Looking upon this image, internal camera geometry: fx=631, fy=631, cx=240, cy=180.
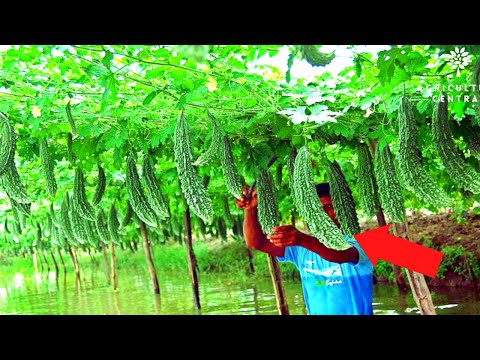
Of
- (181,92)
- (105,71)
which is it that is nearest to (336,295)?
(181,92)

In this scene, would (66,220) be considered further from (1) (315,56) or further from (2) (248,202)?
(1) (315,56)

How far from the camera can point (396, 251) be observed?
5.93m

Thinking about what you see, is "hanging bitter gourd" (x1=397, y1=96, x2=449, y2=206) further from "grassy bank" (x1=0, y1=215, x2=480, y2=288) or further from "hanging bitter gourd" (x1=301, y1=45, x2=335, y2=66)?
"grassy bank" (x1=0, y1=215, x2=480, y2=288)

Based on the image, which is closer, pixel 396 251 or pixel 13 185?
pixel 13 185

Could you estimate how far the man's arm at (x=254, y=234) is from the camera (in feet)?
16.6

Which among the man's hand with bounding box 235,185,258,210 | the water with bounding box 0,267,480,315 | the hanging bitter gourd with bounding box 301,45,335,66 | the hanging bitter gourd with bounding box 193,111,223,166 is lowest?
the water with bounding box 0,267,480,315

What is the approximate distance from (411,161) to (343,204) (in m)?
1.09

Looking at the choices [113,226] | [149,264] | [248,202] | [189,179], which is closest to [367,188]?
[248,202]

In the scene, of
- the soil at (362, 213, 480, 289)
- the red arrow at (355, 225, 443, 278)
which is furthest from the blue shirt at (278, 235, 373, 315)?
the soil at (362, 213, 480, 289)

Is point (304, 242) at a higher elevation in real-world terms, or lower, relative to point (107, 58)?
lower

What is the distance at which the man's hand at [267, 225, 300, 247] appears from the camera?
4289mm

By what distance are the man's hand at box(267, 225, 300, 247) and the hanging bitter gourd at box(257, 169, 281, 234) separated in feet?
2.22

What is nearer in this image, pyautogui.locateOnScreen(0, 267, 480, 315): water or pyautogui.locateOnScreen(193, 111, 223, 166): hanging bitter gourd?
pyautogui.locateOnScreen(193, 111, 223, 166): hanging bitter gourd

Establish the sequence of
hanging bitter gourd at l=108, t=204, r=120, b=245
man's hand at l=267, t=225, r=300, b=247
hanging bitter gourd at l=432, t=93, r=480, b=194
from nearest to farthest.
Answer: hanging bitter gourd at l=432, t=93, r=480, b=194 → man's hand at l=267, t=225, r=300, b=247 → hanging bitter gourd at l=108, t=204, r=120, b=245
